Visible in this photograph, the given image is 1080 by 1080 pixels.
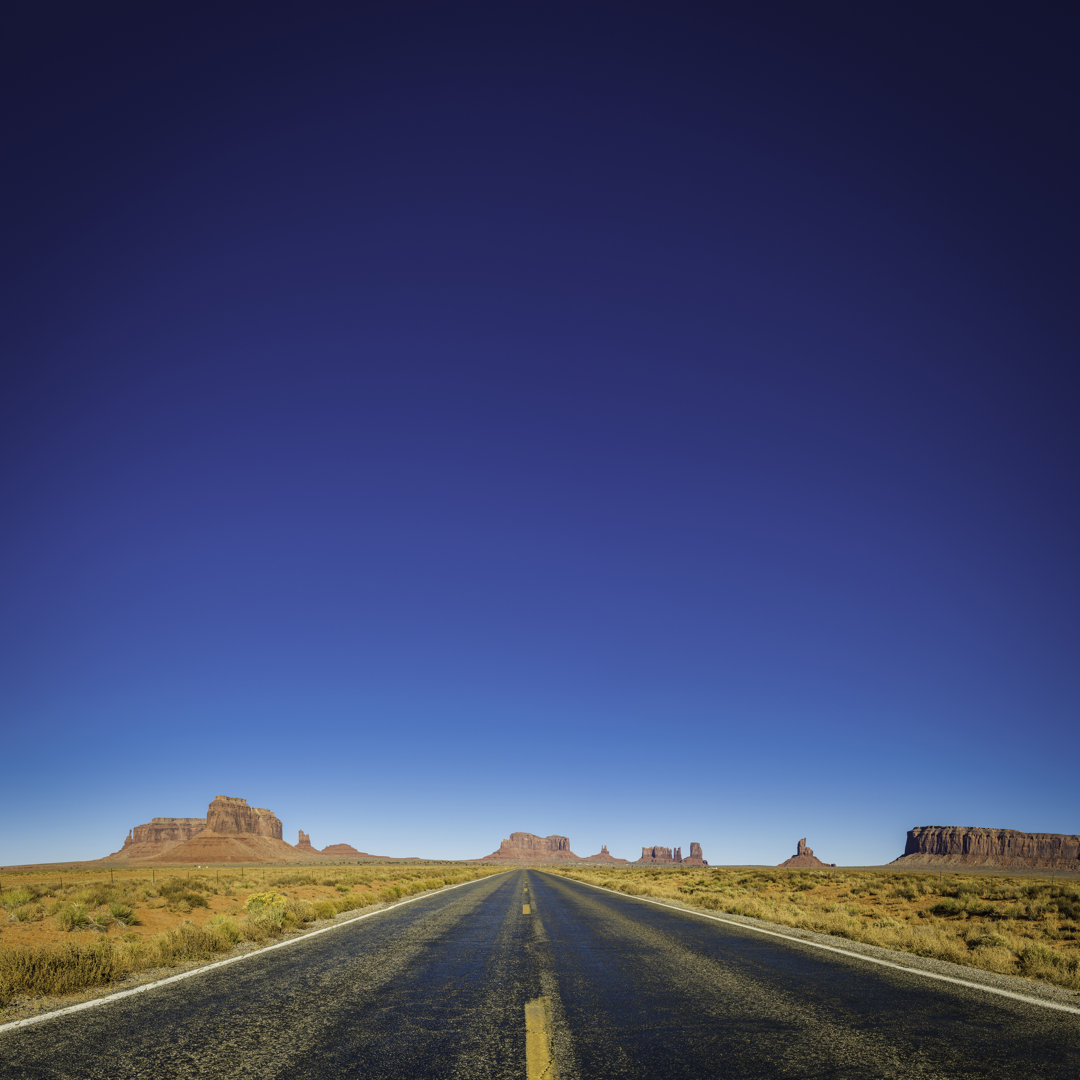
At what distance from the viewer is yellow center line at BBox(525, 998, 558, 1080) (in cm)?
450

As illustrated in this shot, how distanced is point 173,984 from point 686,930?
952 cm

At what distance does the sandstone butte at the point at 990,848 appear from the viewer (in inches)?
6078

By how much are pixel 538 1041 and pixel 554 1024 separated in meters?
0.64

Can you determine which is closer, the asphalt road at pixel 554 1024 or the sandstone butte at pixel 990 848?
the asphalt road at pixel 554 1024

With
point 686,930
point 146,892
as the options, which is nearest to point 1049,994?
point 686,930

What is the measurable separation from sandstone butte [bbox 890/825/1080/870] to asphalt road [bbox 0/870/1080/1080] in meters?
182

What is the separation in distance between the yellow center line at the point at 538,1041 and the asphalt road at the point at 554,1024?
0.02 meters

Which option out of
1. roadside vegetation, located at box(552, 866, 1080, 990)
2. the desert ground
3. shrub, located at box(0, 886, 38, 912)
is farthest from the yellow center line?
shrub, located at box(0, 886, 38, 912)

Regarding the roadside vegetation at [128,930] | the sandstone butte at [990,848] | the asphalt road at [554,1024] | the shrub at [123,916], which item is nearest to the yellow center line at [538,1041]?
the asphalt road at [554,1024]

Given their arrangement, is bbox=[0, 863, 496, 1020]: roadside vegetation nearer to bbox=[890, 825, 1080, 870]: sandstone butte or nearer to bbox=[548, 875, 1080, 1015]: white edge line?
bbox=[548, 875, 1080, 1015]: white edge line

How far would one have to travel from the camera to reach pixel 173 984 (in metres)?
7.78

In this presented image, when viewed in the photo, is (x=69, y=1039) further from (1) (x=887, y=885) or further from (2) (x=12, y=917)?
(1) (x=887, y=885)

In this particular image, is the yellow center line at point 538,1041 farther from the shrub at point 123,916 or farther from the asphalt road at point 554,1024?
the shrub at point 123,916

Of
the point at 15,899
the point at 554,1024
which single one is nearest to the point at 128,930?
the point at 15,899
